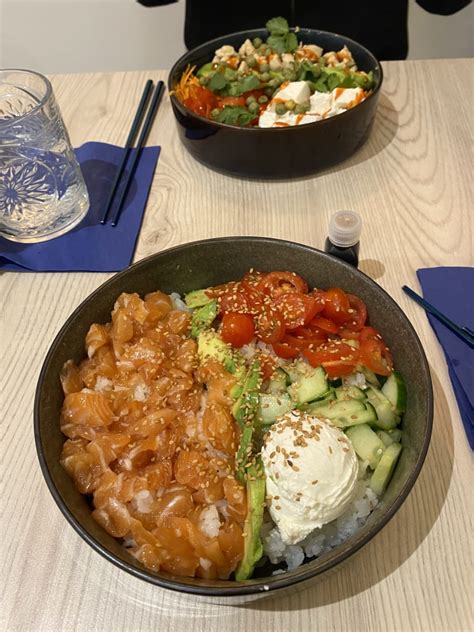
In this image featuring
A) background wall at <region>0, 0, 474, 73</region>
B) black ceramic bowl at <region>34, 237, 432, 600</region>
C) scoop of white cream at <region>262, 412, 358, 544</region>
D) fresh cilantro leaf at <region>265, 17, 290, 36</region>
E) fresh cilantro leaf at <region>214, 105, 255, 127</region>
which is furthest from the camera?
background wall at <region>0, 0, 474, 73</region>

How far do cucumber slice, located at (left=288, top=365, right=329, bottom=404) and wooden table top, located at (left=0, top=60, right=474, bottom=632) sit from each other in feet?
0.93

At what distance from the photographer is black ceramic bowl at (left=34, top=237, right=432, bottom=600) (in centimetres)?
92

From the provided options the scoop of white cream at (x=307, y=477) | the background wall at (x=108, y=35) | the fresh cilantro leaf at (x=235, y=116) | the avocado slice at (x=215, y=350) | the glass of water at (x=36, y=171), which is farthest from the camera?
the background wall at (x=108, y=35)

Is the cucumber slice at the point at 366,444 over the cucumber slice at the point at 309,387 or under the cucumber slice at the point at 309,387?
under

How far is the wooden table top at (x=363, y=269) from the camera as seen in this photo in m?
1.06

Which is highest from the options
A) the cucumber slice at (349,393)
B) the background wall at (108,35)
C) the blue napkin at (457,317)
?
the cucumber slice at (349,393)

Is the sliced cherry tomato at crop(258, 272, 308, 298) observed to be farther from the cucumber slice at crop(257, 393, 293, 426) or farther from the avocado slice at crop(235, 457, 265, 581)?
the avocado slice at crop(235, 457, 265, 581)

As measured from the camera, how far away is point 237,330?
131 cm

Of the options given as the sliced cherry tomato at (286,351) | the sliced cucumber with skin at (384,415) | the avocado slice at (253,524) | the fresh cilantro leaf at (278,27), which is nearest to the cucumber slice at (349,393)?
the sliced cucumber with skin at (384,415)

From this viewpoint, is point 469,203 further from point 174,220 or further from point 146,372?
point 146,372

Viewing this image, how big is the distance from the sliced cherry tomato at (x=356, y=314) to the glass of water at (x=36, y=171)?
0.95m

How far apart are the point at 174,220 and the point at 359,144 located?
674 mm

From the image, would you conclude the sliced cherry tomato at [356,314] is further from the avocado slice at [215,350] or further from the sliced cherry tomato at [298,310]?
the avocado slice at [215,350]

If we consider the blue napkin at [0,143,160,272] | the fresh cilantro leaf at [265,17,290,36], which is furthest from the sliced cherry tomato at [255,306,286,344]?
the fresh cilantro leaf at [265,17,290,36]
